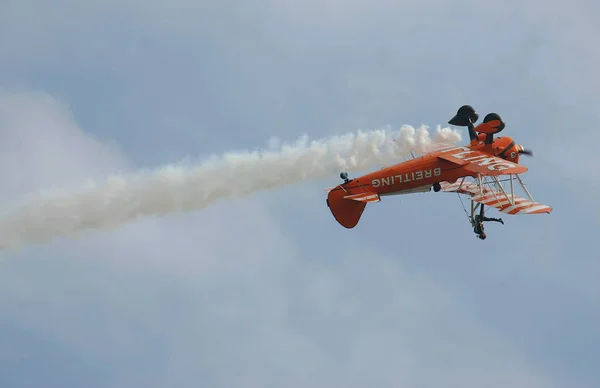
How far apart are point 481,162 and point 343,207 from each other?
21.8ft

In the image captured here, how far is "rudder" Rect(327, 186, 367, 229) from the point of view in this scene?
2151 inches

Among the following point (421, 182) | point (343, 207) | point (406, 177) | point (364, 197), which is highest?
point (406, 177)

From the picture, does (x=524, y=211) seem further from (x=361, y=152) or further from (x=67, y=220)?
(x=67, y=220)

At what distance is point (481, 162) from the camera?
5488cm

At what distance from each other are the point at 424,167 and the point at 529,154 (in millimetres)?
6379

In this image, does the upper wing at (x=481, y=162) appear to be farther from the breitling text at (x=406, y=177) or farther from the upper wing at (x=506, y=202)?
the upper wing at (x=506, y=202)

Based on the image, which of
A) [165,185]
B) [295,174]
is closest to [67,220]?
[165,185]

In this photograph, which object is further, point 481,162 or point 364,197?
point 481,162

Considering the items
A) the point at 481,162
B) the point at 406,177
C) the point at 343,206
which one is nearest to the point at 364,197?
the point at 343,206

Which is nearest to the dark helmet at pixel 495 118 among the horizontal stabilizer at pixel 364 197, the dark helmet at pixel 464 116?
the dark helmet at pixel 464 116

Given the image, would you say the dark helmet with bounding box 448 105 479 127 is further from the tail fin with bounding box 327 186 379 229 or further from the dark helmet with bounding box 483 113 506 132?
the tail fin with bounding box 327 186 379 229

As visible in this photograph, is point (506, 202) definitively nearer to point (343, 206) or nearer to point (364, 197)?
point (364, 197)

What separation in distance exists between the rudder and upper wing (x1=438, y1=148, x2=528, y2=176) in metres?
4.56

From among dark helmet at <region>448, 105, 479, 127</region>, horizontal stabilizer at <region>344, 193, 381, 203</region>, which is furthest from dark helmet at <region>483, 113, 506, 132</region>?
horizontal stabilizer at <region>344, 193, 381, 203</region>
